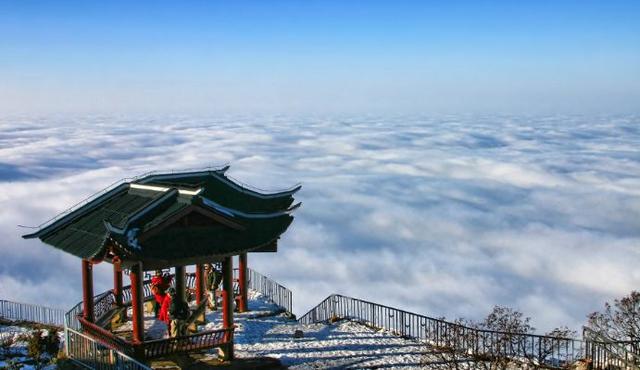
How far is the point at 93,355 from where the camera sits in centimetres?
1714

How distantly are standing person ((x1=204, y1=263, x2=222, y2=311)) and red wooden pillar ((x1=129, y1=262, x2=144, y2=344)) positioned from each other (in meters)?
5.97

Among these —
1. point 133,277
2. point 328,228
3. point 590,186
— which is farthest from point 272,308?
point 590,186

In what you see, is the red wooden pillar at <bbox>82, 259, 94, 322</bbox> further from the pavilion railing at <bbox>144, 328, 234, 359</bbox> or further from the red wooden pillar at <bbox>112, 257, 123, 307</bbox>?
the pavilion railing at <bbox>144, 328, 234, 359</bbox>

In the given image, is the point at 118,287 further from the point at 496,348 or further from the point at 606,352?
the point at 606,352

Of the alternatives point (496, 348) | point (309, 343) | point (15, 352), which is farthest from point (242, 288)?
point (496, 348)

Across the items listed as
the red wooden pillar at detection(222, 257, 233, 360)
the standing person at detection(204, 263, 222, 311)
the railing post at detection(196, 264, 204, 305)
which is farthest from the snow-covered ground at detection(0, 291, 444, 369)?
the red wooden pillar at detection(222, 257, 233, 360)

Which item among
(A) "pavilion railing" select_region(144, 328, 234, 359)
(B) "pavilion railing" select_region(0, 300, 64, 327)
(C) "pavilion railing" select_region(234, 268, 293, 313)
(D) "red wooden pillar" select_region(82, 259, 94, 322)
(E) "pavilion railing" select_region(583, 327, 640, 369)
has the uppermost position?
(D) "red wooden pillar" select_region(82, 259, 94, 322)

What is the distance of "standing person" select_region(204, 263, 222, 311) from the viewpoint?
23.2m

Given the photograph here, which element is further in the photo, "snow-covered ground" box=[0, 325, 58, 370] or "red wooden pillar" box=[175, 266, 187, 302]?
"red wooden pillar" box=[175, 266, 187, 302]

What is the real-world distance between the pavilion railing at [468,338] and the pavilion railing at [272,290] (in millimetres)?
1602

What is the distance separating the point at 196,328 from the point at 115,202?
4.66 meters

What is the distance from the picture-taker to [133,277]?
56.1ft

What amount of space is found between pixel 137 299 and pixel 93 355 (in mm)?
1911

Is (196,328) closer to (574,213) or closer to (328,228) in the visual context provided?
(328,228)
